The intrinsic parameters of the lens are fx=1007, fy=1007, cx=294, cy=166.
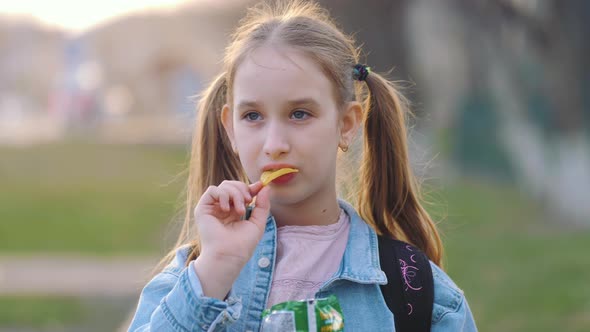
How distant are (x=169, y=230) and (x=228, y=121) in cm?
481

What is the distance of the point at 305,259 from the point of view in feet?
8.23

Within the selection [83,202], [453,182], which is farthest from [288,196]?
[453,182]

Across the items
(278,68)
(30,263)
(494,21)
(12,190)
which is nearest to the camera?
(278,68)

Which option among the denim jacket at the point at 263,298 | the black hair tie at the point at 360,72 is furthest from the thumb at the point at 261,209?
the black hair tie at the point at 360,72

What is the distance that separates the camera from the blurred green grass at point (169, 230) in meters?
6.78

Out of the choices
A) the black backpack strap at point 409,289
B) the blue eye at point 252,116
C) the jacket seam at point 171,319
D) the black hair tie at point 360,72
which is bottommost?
the jacket seam at point 171,319

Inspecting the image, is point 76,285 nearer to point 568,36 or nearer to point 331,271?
point 568,36

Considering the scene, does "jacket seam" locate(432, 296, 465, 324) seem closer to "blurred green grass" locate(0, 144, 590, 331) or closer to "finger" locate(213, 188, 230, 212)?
"finger" locate(213, 188, 230, 212)

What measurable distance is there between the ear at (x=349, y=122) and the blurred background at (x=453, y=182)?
0.57 m

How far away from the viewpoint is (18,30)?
63656mm

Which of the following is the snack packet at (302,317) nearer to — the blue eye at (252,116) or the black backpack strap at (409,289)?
the black backpack strap at (409,289)

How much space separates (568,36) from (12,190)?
8756 mm

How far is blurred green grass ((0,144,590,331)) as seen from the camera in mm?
6777

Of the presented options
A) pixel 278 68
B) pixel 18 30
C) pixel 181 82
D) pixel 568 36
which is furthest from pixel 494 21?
pixel 18 30
